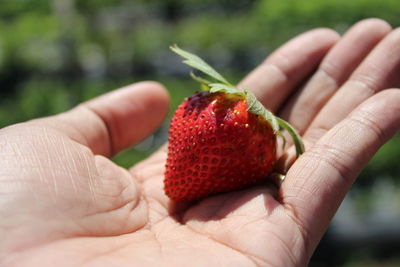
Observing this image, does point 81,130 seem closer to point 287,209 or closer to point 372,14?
point 287,209

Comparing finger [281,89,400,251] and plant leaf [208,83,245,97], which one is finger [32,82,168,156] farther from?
finger [281,89,400,251]

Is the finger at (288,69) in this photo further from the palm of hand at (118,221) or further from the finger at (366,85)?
the palm of hand at (118,221)

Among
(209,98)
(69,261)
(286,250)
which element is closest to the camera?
(69,261)

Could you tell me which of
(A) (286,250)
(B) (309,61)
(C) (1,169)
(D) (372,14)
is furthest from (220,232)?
(D) (372,14)

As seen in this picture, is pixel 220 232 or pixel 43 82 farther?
pixel 43 82

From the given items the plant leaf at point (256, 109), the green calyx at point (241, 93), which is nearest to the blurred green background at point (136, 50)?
the green calyx at point (241, 93)

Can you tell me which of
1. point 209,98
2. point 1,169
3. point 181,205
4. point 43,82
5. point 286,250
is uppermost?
point 209,98

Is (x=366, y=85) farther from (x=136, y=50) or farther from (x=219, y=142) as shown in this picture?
(x=136, y=50)
